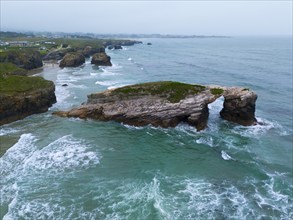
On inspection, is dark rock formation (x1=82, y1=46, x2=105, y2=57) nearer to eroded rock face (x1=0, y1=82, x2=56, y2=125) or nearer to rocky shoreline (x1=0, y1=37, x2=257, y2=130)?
eroded rock face (x1=0, y1=82, x2=56, y2=125)

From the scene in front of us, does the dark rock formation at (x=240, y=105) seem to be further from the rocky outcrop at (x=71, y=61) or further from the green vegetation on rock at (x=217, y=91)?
the rocky outcrop at (x=71, y=61)

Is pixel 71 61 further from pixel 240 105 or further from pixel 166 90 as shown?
pixel 240 105

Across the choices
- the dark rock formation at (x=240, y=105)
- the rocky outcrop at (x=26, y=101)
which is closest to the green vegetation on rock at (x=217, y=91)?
the dark rock formation at (x=240, y=105)

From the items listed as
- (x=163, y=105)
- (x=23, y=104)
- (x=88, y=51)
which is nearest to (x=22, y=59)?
(x=23, y=104)

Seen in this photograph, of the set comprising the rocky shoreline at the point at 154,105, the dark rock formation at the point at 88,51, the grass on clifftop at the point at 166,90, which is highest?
the grass on clifftop at the point at 166,90

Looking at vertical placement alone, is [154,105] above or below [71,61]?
above
